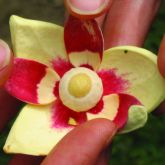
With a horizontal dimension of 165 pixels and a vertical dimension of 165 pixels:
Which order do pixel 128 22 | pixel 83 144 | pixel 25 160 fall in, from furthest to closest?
pixel 128 22
pixel 25 160
pixel 83 144

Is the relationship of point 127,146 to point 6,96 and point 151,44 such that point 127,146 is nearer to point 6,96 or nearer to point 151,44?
point 151,44

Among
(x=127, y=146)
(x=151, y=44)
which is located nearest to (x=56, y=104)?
(x=127, y=146)

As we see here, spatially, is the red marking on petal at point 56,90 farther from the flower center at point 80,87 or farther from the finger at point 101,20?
the finger at point 101,20

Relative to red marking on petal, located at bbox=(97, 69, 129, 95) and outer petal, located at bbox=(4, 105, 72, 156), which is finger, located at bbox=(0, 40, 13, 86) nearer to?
outer petal, located at bbox=(4, 105, 72, 156)

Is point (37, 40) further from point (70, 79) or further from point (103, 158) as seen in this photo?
point (103, 158)

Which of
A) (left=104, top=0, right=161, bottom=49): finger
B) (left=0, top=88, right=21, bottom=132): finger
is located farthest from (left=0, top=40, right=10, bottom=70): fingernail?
(left=104, top=0, right=161, bottom=49): finger

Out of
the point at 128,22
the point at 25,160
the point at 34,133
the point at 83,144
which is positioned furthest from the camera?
the point at 128,22

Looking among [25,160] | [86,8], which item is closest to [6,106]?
[25,160]
